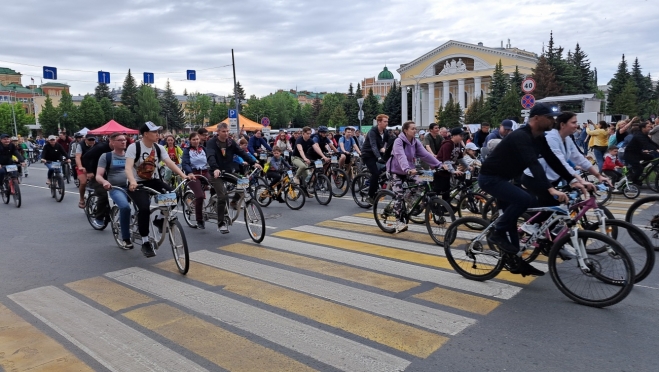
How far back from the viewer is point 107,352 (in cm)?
415

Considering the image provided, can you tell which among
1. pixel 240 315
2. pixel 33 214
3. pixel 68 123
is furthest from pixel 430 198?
pixel 68 123

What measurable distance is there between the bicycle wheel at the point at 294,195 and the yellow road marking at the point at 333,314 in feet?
17.3

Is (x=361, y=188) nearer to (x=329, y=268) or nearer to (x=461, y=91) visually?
(x=329, y=268)

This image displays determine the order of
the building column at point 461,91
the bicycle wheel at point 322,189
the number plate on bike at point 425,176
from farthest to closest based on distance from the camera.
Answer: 1. the building column at point 461,91
2. the bicycle wheel at point 322,189
3. the number plate on bike at point 425,176

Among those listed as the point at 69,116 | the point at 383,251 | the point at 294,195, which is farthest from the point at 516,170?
the point at 69,116

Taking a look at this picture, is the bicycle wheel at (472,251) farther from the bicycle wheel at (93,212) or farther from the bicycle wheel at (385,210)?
the bicycle wheel at (93,212)

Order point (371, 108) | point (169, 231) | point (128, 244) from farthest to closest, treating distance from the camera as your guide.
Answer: point (371, 108)
point (128, 244)
point (169, 231)

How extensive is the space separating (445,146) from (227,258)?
4812 mm

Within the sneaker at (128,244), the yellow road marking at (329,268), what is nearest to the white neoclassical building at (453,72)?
the yellow road marking at (329,268)

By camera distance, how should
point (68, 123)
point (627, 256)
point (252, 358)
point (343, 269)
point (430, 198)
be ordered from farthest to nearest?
point (68, 123) < point (430, 198) < point (343, 269) < point (627, 256) < point (252, 358)

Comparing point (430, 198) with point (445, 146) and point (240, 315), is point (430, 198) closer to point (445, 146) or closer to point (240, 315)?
point (445, 146)

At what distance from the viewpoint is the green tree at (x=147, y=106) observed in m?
93.6

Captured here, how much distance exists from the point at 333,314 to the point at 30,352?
2601mm

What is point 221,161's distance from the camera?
29.5 ft
